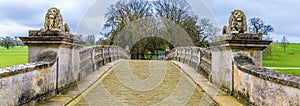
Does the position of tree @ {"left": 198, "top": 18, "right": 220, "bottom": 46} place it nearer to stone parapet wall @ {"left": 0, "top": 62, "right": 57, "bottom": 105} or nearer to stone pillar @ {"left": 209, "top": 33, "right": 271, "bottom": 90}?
stone pillar @ {"left": 209, "top": 33, "right": 271, "bottom": 90}

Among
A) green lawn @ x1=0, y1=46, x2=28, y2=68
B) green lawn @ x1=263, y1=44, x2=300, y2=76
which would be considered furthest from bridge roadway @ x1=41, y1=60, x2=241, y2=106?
green lawn @ x1=263, y1=44, x2=300, y2=76

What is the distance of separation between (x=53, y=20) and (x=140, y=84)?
2977 mm

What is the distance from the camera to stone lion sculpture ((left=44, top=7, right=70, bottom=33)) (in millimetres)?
5758

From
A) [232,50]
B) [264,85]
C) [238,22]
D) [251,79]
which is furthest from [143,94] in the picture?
[264,85]

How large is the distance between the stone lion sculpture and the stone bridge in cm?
5

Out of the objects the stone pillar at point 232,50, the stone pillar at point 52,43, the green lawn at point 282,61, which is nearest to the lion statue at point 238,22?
the stone pillar at point 232,50

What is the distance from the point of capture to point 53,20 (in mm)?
5789

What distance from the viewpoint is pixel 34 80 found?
4.83 metres

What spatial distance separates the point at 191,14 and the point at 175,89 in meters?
24.5

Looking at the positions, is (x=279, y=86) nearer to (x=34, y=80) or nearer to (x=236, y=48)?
(x=236, y=48)

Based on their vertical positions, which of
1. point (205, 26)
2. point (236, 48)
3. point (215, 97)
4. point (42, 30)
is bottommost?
point (215, 97)

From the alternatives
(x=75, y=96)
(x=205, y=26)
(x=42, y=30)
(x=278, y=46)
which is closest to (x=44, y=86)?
(x=75, y=96)

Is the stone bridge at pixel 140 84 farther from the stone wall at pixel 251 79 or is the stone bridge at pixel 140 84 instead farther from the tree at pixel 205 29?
the tree at pixel 205 29

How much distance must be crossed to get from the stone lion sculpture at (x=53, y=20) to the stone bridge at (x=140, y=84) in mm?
51
